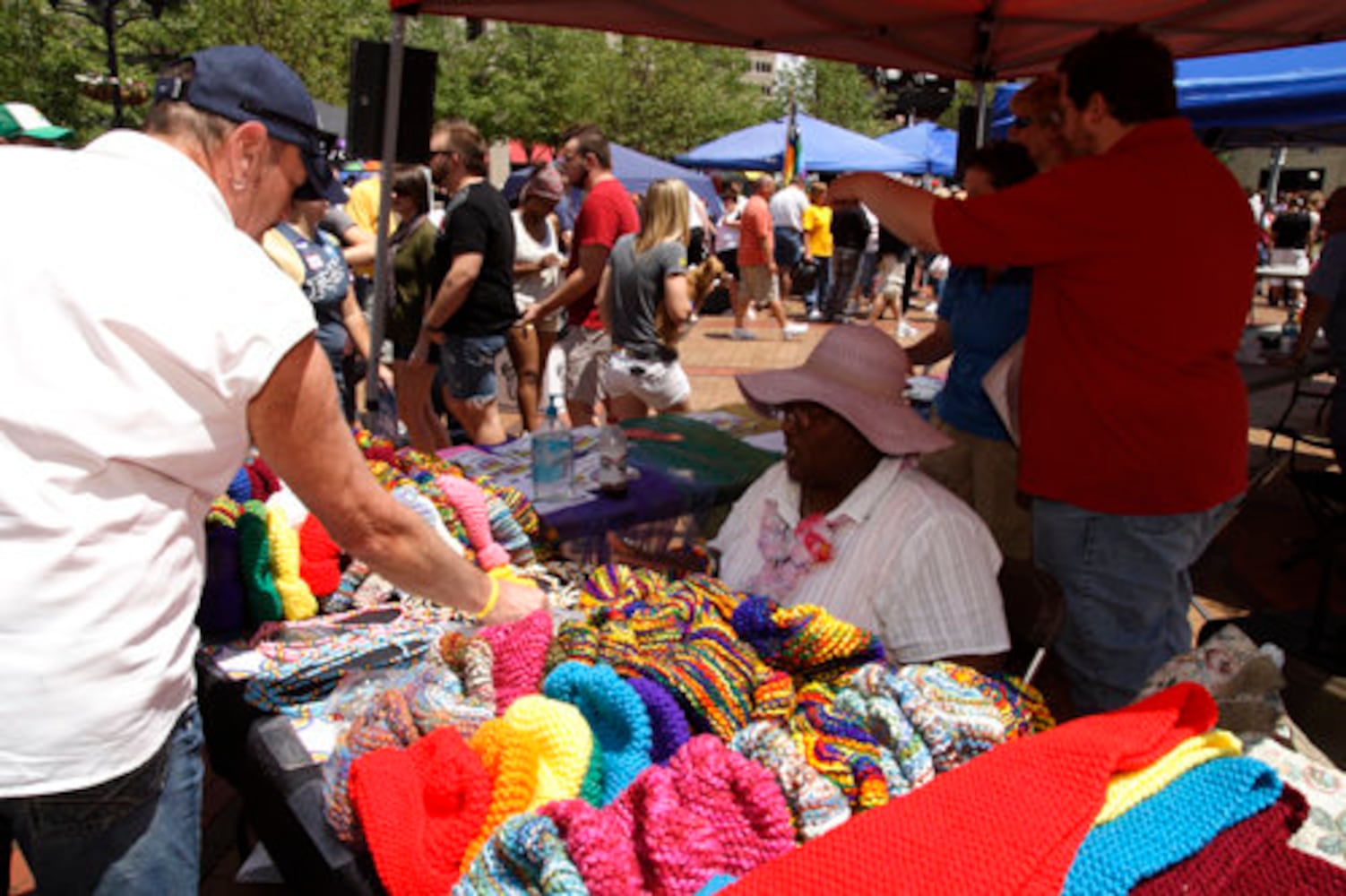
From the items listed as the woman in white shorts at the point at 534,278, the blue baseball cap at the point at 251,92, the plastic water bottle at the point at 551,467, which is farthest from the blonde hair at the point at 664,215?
the blue baseball cap at the point at 251,92

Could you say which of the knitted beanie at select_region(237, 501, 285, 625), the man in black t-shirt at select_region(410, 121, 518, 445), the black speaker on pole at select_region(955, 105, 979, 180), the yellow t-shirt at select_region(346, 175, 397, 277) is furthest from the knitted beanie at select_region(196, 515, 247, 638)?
the yellow t-shirt at select_region(346, 175, 397, 277)

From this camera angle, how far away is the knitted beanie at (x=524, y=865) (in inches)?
44.7

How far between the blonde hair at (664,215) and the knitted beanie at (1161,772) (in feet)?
12.1

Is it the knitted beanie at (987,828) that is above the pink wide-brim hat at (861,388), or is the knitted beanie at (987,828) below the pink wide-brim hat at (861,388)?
below

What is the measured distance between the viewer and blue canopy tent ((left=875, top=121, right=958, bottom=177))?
14977 mm

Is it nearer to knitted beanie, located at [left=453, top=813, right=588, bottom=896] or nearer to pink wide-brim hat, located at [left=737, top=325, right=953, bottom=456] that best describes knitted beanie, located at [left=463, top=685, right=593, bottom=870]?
knitted beanie, located at [left=453, top=813, right=588, bottom=896]

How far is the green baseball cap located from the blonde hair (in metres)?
4.82

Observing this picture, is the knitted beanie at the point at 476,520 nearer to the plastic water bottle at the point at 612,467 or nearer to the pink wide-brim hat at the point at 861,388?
the plastic water bottle at the point at 612,467

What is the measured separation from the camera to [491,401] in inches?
191

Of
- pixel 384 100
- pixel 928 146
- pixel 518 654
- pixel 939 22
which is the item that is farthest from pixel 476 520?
pixel 928 146

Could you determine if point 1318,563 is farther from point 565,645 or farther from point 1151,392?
point 565,645

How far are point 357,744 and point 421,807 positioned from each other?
0.84 ft

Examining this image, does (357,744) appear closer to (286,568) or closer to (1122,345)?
(286,568)

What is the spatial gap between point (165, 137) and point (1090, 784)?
1.57m
